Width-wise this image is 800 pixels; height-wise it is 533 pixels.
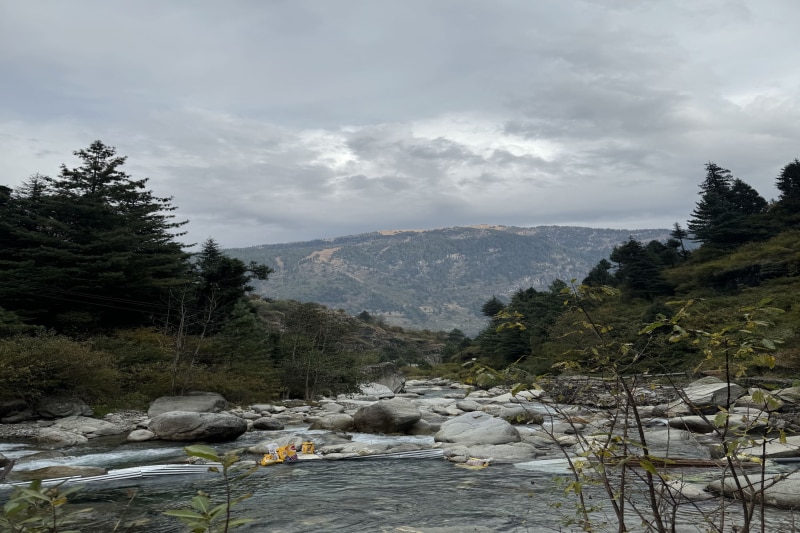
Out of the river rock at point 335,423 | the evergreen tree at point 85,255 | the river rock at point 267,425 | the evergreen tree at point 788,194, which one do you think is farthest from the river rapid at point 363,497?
the evergreen tree at point 788,194

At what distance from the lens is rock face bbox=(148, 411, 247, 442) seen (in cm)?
1360

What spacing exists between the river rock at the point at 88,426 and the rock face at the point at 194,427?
177 centimetres

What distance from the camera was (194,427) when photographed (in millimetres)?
13711

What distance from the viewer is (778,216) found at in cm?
4516

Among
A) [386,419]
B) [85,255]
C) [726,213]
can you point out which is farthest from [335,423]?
[726,213]

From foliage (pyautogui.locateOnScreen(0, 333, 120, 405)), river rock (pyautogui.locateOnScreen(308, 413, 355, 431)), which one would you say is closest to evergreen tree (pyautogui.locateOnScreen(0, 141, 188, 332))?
foliage (pyautogui.locateOnScreen(0, 333, 120, 405))

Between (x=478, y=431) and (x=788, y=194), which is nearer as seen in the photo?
(x=478, y=431)

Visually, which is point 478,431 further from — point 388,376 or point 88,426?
point 388,376

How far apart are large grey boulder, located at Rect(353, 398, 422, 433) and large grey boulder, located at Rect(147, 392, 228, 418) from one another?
660 cm

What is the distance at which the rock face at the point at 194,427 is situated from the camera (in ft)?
44.6

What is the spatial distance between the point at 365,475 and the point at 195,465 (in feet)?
11.7

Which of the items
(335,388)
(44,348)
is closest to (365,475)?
(44,348)

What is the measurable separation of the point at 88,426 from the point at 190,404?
447cm

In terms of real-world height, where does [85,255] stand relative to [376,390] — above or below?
above
